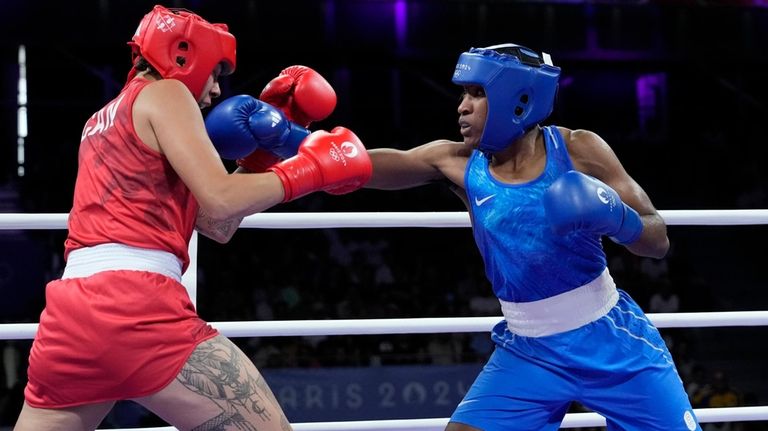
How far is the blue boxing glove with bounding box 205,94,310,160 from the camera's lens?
2172 mm

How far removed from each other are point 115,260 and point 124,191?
0.14m

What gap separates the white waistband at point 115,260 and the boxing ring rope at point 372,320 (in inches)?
21.8

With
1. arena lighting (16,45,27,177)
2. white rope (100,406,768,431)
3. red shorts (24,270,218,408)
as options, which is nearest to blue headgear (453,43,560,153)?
white rope (100,406,768,431)

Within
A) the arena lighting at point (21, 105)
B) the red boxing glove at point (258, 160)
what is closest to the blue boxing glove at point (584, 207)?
the red boxing glove at point (258, 160)

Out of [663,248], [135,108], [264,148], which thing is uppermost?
[135,108]

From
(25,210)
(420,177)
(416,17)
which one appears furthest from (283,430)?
(416,17)

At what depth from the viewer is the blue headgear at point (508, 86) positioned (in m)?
2.36

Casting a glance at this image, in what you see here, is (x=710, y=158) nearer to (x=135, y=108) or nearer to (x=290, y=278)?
(x=290, y=278)

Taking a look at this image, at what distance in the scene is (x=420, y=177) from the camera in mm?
2551

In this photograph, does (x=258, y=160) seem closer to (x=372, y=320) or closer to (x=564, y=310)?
(x=372, y=320)

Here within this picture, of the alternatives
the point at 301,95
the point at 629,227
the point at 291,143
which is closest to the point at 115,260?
the point at 291,143

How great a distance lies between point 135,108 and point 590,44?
28.0ft

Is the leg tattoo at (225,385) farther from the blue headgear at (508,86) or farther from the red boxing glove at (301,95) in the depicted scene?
the blue headgear at (508,86)

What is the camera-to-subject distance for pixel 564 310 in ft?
7.55
